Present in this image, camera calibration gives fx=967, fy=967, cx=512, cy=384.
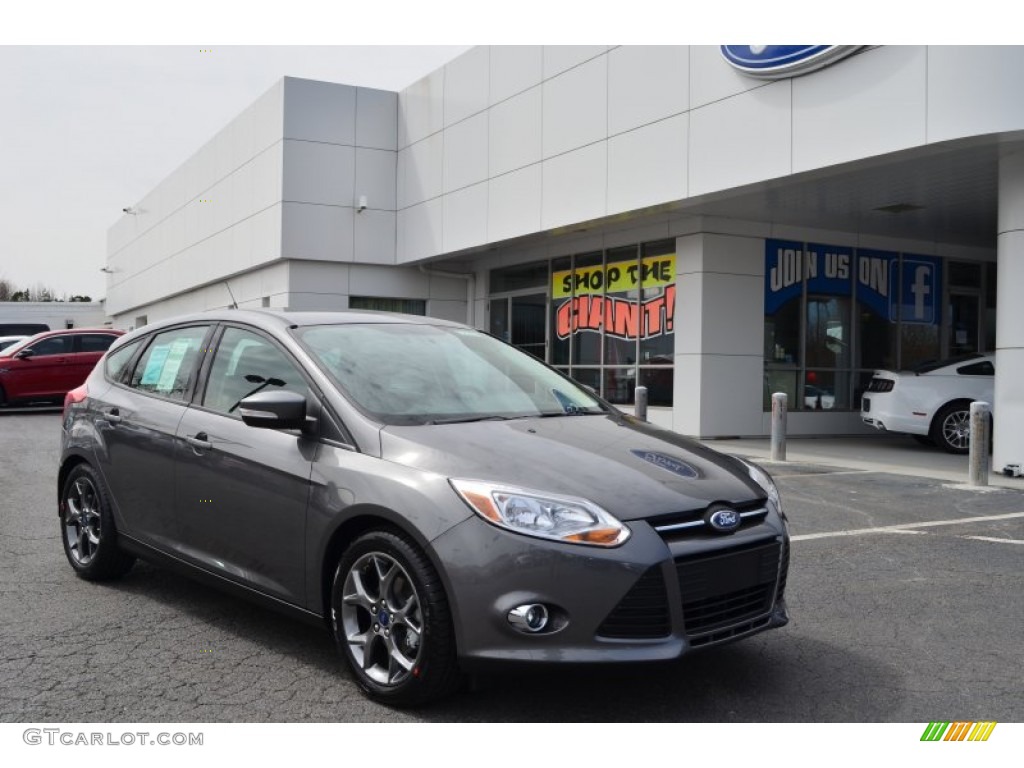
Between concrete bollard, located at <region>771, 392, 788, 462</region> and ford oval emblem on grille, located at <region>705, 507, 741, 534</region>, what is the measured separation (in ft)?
30.6

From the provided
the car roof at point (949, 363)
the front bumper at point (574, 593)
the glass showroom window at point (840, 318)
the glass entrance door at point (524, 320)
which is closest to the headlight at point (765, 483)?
the front bumper at point (574, 593)

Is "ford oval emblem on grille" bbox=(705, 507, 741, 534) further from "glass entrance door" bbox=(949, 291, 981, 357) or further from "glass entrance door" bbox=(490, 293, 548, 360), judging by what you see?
"glass entrance door" bbox=(949, 291, 981, 357)

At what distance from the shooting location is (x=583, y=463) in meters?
3.75

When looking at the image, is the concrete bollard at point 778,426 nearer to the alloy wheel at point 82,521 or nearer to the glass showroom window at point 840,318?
the glass showroom window at point 840,318

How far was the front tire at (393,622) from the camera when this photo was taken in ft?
11.4

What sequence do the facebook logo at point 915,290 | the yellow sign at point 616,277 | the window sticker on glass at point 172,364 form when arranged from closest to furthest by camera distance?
the window sticker on glass at point 172,364
the yellow sign at point 616,277
the facebook logo at point 915,290

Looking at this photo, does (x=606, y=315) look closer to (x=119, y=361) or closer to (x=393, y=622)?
(x=119, y=361)

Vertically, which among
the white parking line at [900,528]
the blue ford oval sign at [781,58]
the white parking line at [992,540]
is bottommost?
the white parking line at [992,540]

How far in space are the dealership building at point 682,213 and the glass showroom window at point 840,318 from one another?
0.04 m

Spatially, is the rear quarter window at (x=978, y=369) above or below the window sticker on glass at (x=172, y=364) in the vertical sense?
above

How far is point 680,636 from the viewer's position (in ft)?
11.4

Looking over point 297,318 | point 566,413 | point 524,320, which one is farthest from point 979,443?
point 524,320

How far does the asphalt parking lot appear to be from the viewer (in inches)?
145
